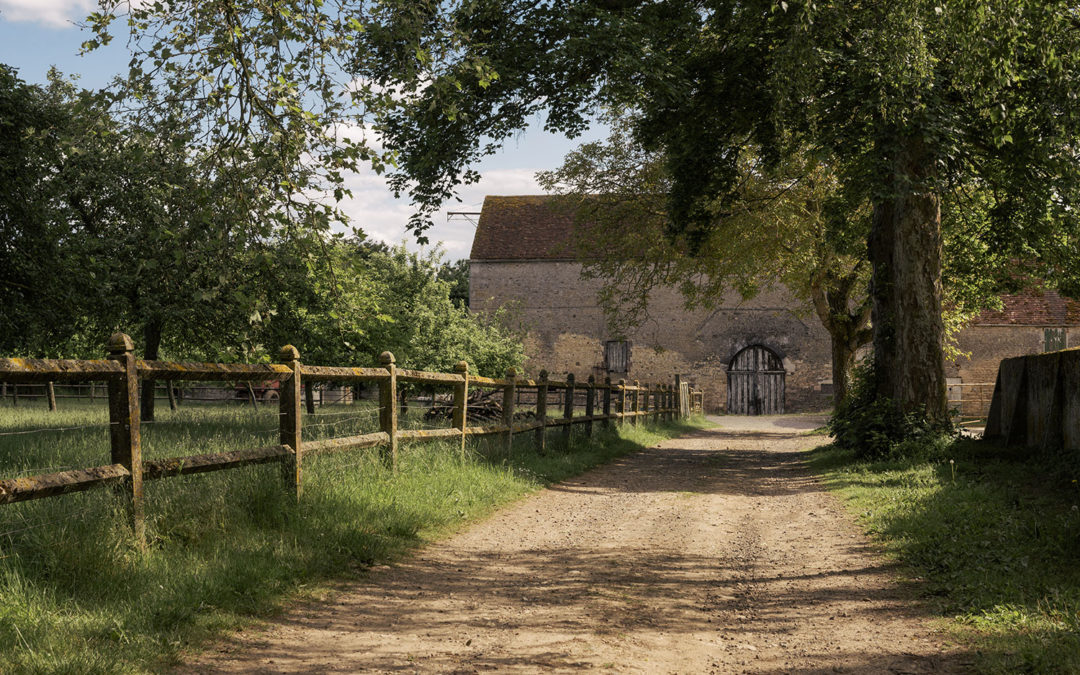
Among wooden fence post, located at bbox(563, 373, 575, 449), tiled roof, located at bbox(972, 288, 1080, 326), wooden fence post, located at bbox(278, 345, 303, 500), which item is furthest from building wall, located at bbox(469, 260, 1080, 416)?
wooden fence post, located at bbox(278, 345, 303, 500)

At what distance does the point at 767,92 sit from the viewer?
1125 cm

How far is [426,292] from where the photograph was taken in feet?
77.3

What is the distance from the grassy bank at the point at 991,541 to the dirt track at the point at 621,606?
0.26 meters

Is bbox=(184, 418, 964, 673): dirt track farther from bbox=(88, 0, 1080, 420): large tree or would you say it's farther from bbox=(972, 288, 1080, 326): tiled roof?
bbox=(972, 288, 1080, 326): tiled roof

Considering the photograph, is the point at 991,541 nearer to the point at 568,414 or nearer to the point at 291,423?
the point at 291,423

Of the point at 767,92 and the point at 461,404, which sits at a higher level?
the point at 767,92

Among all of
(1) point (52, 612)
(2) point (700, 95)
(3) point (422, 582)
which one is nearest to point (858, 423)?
(2) point (700, 95)

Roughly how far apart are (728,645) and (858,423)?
969 centimetres

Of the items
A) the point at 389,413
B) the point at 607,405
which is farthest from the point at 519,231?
the point at 389,413

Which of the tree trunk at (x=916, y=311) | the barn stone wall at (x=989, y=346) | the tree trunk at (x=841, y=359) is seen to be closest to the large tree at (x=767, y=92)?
the tree trunk at (x=916, y=311)

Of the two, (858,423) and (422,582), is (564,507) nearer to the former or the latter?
(422,582)

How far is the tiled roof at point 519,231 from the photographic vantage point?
37.9 meters

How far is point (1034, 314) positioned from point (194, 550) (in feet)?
117

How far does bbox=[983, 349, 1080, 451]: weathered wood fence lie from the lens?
907 cm
